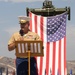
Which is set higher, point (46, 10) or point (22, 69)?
point (46, 10)

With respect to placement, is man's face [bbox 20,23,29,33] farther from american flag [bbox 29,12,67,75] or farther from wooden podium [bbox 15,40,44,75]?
american flag [bbox 29,12,67,75]

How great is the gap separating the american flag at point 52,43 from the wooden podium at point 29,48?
5427 millimetres

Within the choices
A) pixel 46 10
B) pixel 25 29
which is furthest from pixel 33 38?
pixel 46 10

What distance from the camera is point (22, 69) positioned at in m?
5.40

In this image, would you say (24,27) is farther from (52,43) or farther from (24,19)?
(52,43)

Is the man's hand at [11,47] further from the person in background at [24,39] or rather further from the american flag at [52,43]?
the american flag at [52,43]

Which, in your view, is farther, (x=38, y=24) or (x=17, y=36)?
(x=38, y=24)

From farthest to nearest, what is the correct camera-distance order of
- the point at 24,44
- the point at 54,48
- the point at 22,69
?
the point at 54,48, the point at 22,69, the point at 24,44

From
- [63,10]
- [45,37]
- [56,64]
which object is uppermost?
[63,10]

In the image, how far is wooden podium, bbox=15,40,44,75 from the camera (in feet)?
16.6

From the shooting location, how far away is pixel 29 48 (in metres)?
5.06

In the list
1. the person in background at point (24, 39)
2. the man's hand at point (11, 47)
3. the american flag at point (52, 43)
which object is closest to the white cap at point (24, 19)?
the person in background at point (24, 39)

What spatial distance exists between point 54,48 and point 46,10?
1305 mm

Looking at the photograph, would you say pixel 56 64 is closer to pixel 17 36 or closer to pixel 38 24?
pixel 38 24
